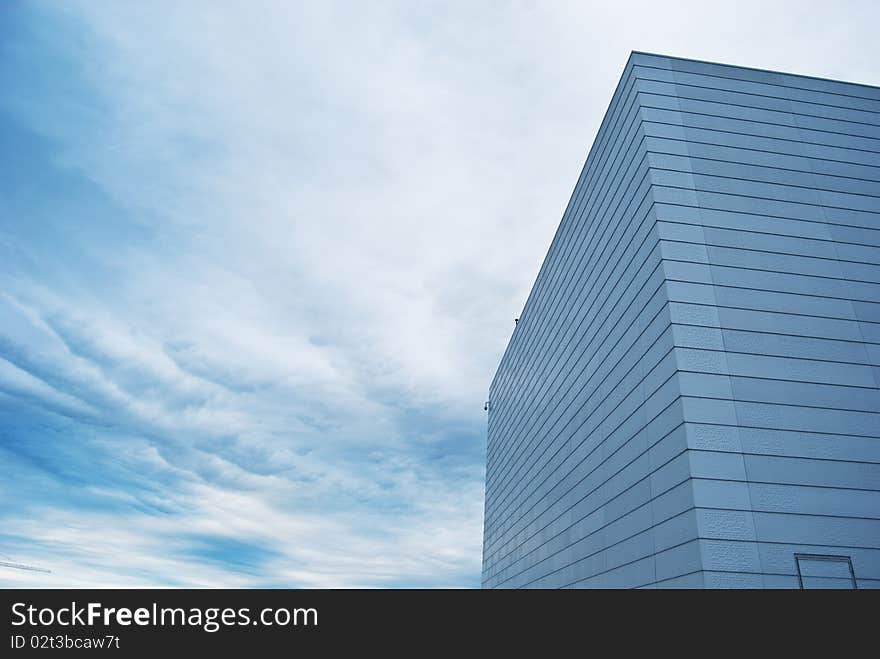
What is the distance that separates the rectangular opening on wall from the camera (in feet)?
50.5

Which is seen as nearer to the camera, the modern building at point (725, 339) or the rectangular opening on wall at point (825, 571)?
the rectangular opening on wall at point (825, 571)

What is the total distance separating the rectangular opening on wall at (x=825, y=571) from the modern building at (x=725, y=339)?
0.18 feet

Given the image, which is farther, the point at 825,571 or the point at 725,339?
the point at 725,339

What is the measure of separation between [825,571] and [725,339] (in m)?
7.45

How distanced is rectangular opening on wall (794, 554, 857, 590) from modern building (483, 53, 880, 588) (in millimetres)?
55

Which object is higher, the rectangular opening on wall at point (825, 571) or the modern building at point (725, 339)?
the modern building at point (725, 339)

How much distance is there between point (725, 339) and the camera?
18.4m

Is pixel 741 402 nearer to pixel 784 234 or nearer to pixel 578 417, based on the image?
pixel 784 234

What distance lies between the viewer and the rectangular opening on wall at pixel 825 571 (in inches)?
606
